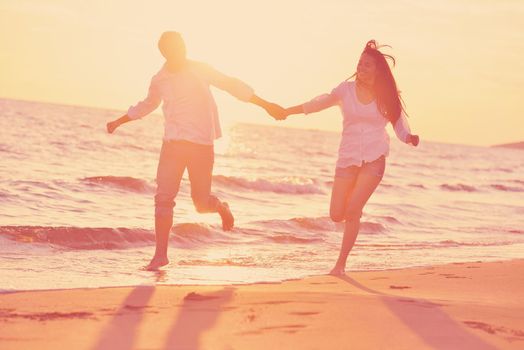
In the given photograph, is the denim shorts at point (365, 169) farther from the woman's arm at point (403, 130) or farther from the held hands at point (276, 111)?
the held hands at point (276, 111)

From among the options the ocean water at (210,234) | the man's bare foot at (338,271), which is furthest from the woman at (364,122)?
the ocean water at (210,234)

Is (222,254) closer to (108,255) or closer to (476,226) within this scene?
(108,255)

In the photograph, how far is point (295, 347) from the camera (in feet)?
14.5

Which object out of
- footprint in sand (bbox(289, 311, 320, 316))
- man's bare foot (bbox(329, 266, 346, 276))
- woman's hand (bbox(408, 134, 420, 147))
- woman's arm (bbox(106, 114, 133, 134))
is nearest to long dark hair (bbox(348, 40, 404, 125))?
woman's hand (bbox(408, 134, 420, 147))

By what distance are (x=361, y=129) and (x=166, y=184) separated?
1.85m

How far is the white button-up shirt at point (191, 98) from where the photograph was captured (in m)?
7.70

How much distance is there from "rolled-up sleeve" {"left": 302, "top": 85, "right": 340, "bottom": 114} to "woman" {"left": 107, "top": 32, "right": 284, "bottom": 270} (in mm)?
492

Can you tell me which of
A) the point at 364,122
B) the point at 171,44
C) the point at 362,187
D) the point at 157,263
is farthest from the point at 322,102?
the point at 157,263

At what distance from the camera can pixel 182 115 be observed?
7695 mm

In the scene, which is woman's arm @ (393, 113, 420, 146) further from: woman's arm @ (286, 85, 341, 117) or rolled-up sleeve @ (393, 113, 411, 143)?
woman's arm @ (286, 85, 341, 117)

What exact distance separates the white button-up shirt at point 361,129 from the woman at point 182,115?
845mm

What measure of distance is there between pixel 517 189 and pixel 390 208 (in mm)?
17943

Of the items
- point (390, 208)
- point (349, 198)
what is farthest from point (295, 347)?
point (390, 208)

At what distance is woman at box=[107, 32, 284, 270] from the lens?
7.70 meters
